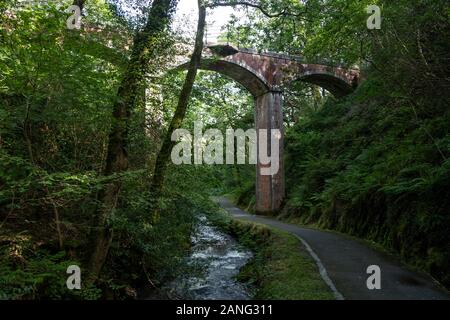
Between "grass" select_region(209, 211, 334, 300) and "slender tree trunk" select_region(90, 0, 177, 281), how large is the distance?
10.1 feet

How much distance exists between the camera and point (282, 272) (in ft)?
25.5

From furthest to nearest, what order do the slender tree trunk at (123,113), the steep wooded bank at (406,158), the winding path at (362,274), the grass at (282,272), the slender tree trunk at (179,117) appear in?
1. the slender tree trunk at (179,117)
2. the steep wooded bank at (406,158)
3. the slender tree trunk at (123,113)
4. the grass at (282,272)
5. the winding path at (362,274)

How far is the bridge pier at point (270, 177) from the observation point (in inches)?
787

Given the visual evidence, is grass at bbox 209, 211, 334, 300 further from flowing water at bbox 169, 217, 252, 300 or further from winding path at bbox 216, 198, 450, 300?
flowing water at bbox 169, 217, 252, 300

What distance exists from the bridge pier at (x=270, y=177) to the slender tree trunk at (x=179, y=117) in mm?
11118

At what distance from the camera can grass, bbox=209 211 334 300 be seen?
20.6 ft

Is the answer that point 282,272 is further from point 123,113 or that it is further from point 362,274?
point 123,113

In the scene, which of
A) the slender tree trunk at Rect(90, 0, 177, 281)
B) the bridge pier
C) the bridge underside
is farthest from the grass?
the bridge underside

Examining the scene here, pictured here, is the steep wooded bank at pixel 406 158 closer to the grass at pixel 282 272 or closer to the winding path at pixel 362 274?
the winding path at pixel 362 274

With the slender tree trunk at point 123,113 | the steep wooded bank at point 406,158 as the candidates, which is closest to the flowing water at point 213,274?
the slender tree trunk at point 123,113

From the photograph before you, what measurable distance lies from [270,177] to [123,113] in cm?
1332

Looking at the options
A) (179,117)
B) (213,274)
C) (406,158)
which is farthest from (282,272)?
(406,158)
